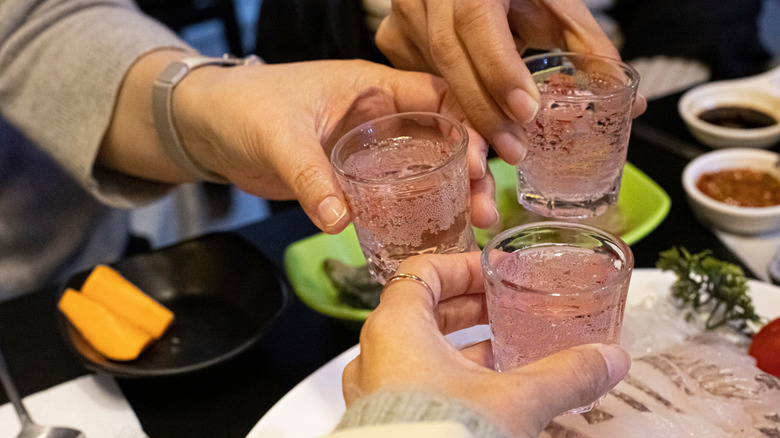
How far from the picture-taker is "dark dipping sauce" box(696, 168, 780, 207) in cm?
161

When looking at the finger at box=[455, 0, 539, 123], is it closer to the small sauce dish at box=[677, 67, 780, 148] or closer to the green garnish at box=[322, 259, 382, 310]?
the green garnish at box=[322, 259, 382, 310]

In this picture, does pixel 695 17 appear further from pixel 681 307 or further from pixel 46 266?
pixel 46 266

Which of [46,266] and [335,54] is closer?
[46,266]

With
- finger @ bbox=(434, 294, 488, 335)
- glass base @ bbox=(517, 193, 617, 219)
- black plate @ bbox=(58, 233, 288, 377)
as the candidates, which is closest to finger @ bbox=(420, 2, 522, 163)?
glass base @ bbox=(517, 193, 617, 219)

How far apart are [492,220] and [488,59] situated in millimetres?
245

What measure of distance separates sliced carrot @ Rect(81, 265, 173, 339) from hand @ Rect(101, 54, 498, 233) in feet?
1.15

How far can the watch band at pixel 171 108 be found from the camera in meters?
1.29

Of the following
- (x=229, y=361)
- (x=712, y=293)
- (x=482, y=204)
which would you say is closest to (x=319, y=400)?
(x=229, y=361)

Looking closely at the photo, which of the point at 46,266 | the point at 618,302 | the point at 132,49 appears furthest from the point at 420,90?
the point at 46,266

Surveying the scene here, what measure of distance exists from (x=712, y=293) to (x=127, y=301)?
46.7 inches

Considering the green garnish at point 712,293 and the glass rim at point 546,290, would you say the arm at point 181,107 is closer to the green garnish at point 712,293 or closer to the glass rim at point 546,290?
the glass rim at point 546,290

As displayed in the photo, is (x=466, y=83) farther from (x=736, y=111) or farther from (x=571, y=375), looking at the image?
(x=736, y=111)

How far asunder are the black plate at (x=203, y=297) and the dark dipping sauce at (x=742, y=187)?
44.3 inches

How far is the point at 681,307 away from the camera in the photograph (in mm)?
1189
